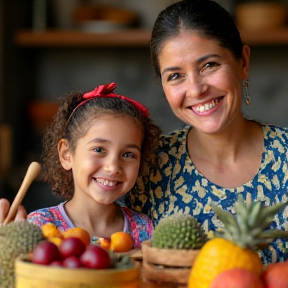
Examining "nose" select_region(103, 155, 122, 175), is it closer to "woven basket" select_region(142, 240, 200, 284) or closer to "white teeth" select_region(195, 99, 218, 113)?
"white teeth" select_region(195, 99, 218, 113)

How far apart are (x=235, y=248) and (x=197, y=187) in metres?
0.93

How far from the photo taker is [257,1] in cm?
420

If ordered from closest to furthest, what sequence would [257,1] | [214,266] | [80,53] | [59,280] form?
[59,280]
[214,266]
[257,1]
[80,53]

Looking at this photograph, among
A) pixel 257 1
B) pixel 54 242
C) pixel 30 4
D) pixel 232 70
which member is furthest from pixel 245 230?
pixel 30 4

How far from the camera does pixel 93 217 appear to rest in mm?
1939

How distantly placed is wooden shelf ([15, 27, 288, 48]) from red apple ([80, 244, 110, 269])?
306cm

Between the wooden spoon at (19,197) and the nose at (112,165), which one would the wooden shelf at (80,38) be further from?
the wooden spoon at (19,197)

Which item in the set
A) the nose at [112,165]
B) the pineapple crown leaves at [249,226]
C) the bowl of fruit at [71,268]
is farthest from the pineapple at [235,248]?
the nose at [112,165]

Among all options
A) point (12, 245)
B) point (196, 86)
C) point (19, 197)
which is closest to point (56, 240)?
point (12, 245)

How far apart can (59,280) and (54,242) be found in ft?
0.59

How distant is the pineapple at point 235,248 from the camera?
117cm

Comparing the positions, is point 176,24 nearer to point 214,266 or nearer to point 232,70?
point 232,70

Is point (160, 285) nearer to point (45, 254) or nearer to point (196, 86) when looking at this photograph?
point (45, 254)

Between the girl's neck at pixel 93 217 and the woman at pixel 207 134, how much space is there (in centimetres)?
19
